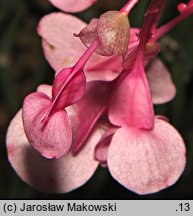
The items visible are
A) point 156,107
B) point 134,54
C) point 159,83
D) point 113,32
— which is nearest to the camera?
point 113,32

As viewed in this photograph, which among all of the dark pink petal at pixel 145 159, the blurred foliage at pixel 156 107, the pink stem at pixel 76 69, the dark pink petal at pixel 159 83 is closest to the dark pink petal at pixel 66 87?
the pink stem at pixel 76 69

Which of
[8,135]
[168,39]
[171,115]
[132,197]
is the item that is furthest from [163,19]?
[8,135]

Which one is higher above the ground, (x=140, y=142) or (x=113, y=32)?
(x=113, y=32)

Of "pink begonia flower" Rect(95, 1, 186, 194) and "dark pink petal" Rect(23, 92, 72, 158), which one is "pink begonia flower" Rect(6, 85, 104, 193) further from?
"dark pink petal" Rect(23, 92, 72, 158)

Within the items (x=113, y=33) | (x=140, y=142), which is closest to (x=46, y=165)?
(x=140, y=142)

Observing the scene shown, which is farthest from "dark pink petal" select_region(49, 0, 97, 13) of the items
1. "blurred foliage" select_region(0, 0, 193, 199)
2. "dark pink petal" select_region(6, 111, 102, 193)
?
"blurred foliage" select_region(0, 0, 193, 199)

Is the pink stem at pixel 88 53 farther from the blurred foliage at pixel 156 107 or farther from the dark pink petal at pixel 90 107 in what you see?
the blurred foliage at pixel 156 107

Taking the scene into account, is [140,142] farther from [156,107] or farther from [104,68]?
[156,107]
